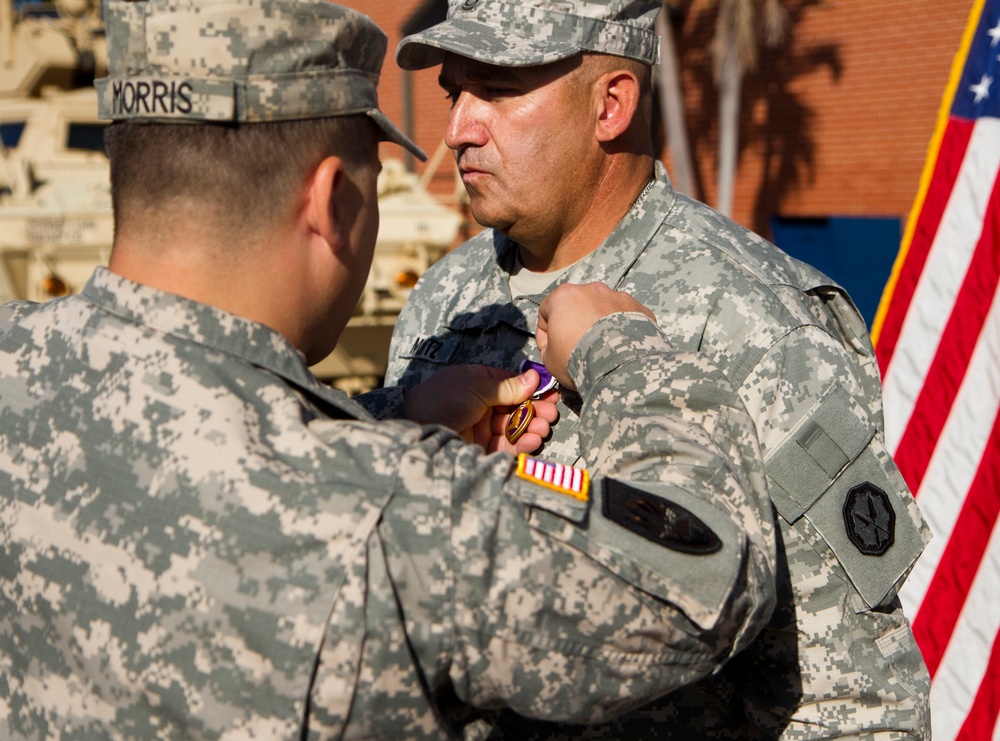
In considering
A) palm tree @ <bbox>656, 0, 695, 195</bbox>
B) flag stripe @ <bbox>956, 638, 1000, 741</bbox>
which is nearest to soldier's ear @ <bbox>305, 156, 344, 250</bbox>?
flag stripe @ <bbox>956, 638, 1000, 741</bbox>

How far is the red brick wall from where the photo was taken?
10727mm

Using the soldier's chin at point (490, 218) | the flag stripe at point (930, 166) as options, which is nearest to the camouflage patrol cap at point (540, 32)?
the soldier's chin at point (490, 218)

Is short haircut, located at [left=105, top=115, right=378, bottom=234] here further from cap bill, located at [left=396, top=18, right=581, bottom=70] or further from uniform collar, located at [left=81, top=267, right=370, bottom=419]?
cap bill, located at [left=396, top=18, right=581, bottom=70]

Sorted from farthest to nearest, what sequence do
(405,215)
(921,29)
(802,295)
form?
(921,29) < (405,215) < (802,295)

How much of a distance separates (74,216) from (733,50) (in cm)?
701

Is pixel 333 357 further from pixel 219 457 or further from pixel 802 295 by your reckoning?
pixel 219 457

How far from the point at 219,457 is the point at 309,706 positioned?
0.29 metres

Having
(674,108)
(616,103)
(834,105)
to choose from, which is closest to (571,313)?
(616,103)

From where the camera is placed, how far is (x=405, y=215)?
8727mm

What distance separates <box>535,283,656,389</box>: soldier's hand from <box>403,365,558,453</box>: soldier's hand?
241 mm

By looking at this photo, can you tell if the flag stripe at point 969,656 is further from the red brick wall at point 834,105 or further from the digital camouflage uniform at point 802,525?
the red brick wall at point 834,105

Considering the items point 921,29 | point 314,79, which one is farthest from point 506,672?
point 921,29

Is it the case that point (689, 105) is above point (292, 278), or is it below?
below

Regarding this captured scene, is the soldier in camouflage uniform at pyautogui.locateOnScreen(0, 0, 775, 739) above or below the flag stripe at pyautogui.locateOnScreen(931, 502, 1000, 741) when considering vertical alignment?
above
